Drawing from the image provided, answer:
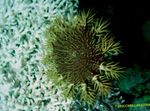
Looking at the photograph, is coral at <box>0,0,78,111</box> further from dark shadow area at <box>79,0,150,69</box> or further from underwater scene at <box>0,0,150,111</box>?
dark shadow area at <box>79,0,150,69</box>

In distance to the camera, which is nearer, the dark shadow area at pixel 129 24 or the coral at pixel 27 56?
the coral at pixel 27 56

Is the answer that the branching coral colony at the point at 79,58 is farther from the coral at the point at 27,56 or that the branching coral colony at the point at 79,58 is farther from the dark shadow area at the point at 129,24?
the dark shadow area at the point at 129,24

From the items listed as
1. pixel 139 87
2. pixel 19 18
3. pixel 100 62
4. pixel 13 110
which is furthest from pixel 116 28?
pixel 13 110

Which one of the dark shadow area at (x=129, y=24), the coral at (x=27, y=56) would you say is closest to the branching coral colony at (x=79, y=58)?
the coral at (x=27, y=56)

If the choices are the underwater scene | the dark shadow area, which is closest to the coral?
the underwater scene

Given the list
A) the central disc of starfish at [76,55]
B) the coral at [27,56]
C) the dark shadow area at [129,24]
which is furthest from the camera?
the dark shadow area at [129,24]

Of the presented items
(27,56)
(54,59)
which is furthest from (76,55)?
(27,56)

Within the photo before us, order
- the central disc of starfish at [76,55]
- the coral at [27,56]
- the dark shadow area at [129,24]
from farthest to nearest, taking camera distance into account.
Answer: the dark shadow area at [129,24] < the coral at [27,56] < the central disc of starfish at [76,55]

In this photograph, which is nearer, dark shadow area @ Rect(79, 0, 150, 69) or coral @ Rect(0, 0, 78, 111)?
coral @ Rect(0, 0, 78, 111)
